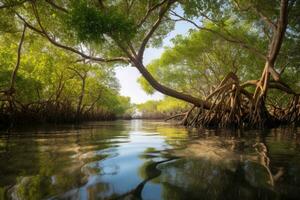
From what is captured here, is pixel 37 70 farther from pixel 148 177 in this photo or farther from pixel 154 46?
pixel 148 177

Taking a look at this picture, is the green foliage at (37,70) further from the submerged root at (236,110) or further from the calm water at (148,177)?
the calm water at (148,177)

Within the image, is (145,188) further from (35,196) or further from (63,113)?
(63,113)

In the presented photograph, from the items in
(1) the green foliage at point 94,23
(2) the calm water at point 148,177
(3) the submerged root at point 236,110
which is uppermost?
(1) the green foliage at point 94,23

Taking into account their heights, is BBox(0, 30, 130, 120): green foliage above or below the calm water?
above

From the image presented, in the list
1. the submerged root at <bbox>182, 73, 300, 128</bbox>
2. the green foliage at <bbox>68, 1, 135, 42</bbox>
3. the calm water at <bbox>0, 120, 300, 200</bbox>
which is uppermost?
the green foliage at <bbox>68, 1, 135, 42</bbox>

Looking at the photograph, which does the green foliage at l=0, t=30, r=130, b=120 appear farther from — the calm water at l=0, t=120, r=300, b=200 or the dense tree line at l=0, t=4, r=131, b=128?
the calm water at l=0, t=120, r=300, b=200

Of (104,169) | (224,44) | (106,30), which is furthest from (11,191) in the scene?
(224,44)

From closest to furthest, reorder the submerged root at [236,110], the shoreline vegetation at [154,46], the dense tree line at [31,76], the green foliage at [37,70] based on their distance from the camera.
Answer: the shoreline vegetation at [154,46], the submerged root at [236,110], the dense tree line at [31,76], the green foliage at [37,70]

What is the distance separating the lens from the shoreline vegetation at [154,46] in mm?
7286

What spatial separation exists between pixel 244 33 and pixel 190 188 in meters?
14.8

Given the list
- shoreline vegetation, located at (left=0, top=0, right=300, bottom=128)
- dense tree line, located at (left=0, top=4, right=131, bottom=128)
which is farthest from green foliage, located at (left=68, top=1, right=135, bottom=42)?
dense tree line, located at (left=0, top=4, right=131, bottom=128)

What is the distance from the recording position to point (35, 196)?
1.48 meters

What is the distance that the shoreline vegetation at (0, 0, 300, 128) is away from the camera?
287 inches

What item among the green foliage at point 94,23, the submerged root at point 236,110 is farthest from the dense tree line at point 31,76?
the submerged root at point 236,110
